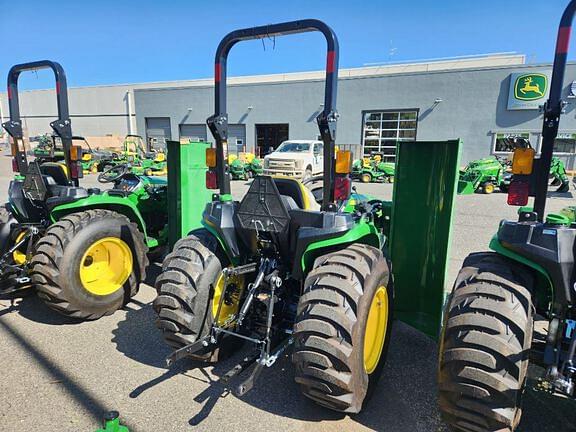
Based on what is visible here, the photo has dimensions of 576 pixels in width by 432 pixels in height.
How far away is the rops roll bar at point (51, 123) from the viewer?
4.28m

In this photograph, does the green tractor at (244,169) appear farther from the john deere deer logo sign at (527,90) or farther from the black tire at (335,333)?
the black tire at (335,333)

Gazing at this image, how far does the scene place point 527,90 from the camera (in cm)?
2188

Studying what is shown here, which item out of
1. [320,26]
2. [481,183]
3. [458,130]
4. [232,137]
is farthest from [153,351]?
[232,137]

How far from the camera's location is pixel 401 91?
25.3 m

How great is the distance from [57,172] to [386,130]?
957 inches

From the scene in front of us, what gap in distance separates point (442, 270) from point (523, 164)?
1.52 metres

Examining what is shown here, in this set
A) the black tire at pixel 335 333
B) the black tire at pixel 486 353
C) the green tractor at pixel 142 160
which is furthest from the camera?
the green tractor at pixel 142 160

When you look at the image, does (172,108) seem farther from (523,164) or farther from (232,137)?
(523,164)

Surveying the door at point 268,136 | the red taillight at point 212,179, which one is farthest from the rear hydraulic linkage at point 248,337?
Answer: the door at point 268,136

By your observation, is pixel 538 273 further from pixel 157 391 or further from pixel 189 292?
pixel 157 391

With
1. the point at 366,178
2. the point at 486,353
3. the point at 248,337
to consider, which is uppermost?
the point at 486,353

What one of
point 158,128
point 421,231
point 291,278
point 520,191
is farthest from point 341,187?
point 158,128

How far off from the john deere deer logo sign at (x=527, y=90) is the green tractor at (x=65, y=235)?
2347 centimetres

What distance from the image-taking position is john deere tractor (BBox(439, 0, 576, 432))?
2.05 m
